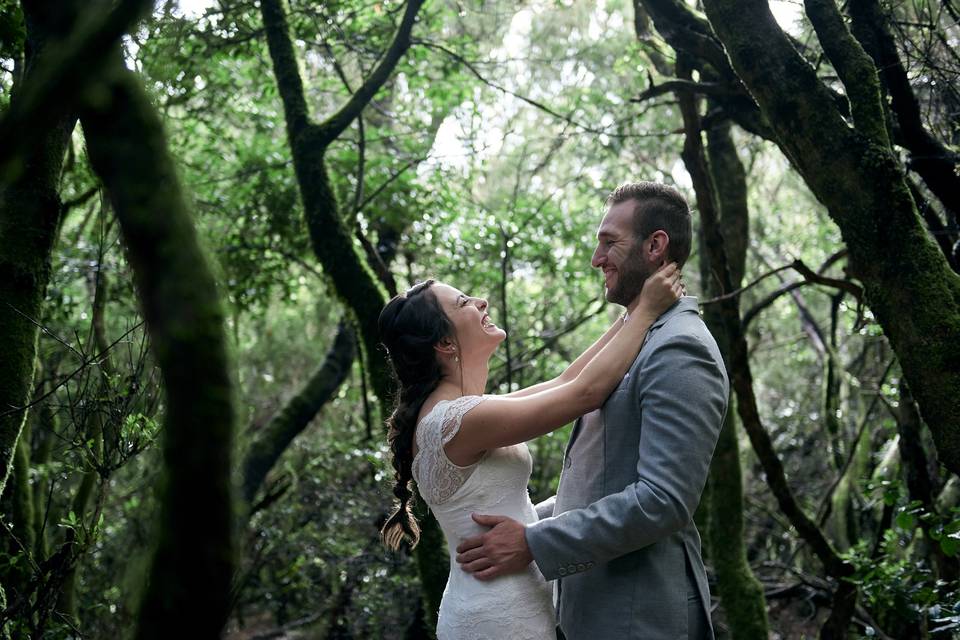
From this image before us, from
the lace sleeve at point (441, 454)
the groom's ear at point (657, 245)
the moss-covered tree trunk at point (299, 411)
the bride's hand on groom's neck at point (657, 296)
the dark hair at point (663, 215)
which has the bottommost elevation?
the lace sleeve at point (441, 454)

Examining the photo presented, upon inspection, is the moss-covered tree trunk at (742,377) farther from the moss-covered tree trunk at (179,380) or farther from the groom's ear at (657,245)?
the moss-covered tree trunk at (179,380)

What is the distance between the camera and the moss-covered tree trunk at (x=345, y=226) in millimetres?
4820

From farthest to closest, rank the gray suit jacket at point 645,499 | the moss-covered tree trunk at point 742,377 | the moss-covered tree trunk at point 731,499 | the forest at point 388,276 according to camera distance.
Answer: the moss-covered tree trunk at point 731,499 < the moss-covered tree trunk at point 742,377 < the gray suit jacket at point 645,499 < the forest at point 388,276

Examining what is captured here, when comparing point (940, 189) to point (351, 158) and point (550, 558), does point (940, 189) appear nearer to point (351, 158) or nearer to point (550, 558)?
point (550, 558)

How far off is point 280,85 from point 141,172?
182 inches

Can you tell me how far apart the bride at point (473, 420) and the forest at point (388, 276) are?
2.80ft

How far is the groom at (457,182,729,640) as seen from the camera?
7.53 feet

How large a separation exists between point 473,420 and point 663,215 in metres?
0.88

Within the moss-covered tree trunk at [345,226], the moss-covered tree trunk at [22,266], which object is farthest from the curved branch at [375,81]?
the moss-covered tree trunk at [22,266]

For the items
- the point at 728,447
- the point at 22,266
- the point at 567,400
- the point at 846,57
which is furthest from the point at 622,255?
the point at 728,447

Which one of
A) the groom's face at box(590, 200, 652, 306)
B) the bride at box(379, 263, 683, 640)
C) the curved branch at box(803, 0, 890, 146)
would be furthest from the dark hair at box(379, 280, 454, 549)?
the curved branch at box(803, 0, 890, 146)

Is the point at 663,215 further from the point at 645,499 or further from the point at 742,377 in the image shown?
the point at 742,377

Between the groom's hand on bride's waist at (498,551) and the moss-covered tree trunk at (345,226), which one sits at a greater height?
the moss-covered tree trunk at (345,226)

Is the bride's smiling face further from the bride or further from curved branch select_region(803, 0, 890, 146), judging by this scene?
curved branch select_region(803, 0, 890, 146)
